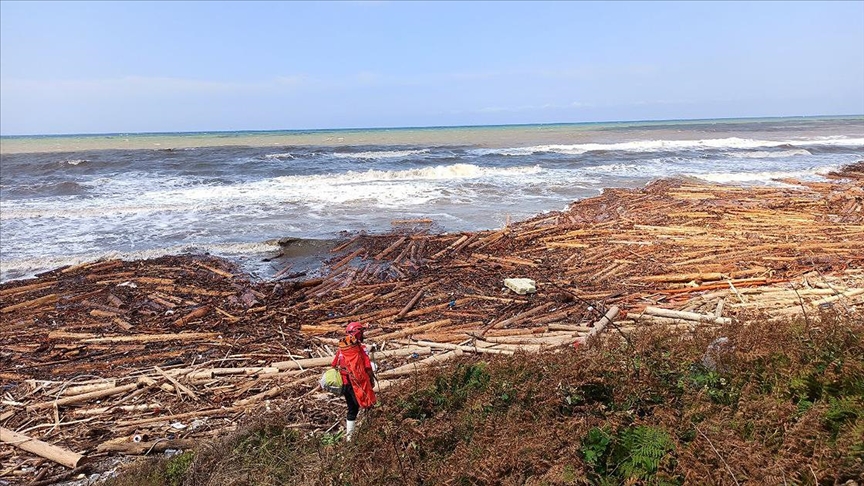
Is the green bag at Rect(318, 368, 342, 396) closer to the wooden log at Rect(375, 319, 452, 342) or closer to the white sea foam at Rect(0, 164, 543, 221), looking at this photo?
the wooden log at Rect(375, 319, 452, 342)

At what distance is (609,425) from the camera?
3.54 metres

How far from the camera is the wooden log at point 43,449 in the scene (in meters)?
4.54

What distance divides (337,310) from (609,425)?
202 inches

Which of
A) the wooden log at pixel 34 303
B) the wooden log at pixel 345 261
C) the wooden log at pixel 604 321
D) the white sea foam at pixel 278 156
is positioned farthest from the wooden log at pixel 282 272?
the white sea foam at pixel 278 156

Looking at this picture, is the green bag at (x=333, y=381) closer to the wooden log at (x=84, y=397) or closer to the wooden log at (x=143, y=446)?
the wooden log at (x=143, y=446)

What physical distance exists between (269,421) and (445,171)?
24.8 m

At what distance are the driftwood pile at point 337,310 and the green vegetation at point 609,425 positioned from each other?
83 centimetres

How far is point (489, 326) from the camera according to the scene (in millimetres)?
6938

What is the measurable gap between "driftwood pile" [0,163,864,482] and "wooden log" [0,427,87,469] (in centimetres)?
1

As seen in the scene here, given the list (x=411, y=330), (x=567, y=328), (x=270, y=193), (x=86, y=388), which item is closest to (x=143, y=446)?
(x=86, y=388)

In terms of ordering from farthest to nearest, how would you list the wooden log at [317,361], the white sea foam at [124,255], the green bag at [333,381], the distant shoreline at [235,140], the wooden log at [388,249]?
the distant shoreline at [235,140] → the white sea foam at [124,255] → the wooden log at [388,249] → the wooden log at [317,361] → the green bag at [333,381]

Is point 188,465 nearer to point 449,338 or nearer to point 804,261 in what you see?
point 449,338

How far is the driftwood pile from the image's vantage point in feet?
17.4

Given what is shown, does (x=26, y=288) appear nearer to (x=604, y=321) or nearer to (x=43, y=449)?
(x=43, y=449)
